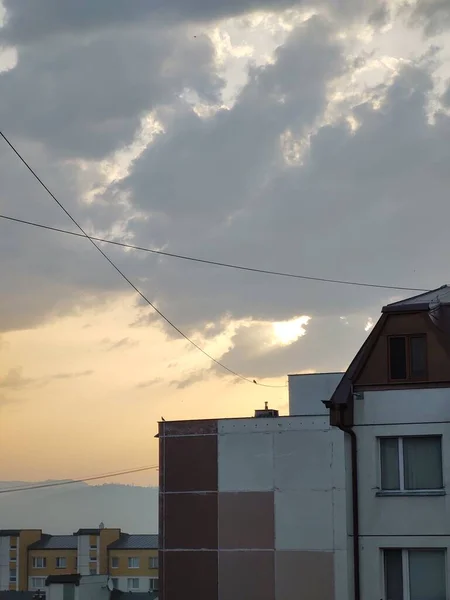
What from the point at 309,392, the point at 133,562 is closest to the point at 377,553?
the point at 309,392

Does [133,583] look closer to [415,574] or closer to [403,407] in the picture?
[415,574]

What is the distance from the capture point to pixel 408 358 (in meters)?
25.9

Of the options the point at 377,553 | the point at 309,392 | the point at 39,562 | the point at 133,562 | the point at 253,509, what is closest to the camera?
the point at 377,553

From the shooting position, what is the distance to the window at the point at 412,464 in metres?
25.2

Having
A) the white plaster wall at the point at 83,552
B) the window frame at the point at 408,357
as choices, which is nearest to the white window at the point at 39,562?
the white plaster wall at the point at 83,552

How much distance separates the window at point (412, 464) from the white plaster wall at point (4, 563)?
392 ft

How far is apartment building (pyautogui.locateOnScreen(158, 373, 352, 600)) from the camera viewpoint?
36219 mm

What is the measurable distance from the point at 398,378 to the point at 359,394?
1.12 meters

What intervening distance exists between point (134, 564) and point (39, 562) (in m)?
15.7

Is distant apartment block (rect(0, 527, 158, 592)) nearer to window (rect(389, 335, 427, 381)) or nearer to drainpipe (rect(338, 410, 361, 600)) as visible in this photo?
drainpipe (rect(338, 410, 361, 600))

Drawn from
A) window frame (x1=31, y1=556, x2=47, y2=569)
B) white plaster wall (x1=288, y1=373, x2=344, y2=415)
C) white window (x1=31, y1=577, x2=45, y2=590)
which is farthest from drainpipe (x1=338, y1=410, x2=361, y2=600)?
window frame (x1=31, y1=556, x2=47, y2=569)

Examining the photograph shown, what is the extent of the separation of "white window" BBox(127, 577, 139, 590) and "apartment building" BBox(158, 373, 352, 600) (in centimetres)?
9394

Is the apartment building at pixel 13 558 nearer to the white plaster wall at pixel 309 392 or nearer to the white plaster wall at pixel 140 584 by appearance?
the white plaster wall at pixel 140 584

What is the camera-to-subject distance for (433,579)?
80.8 ft
